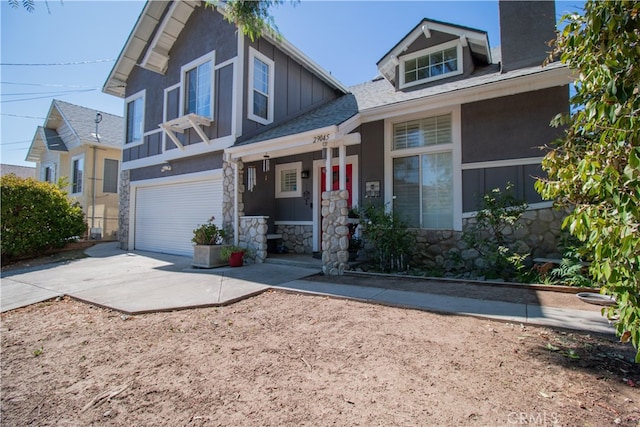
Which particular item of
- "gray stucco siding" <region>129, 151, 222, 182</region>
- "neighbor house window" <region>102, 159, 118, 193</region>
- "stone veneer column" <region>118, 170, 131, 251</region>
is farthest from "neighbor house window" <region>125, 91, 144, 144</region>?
"neighbor house window" <region>102, 159, 118, 193</region>

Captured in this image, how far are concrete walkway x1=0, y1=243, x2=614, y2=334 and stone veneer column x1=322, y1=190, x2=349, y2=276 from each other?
49 cm

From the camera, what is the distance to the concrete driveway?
15.8ft

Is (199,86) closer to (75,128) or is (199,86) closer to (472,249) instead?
(472,249)

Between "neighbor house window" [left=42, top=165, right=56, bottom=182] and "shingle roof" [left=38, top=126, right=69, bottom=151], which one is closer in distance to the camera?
"shingle roof" [left=38, top=126, right=69, bottom=151]

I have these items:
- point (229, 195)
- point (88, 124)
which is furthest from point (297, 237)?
point (88, 124)

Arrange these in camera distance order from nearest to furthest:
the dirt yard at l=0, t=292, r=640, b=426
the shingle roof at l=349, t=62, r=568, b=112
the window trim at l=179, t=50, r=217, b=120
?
the dirt yard at l=0, t=292, r=640, b=426, the shingle roof at l=349, t=62, r=568, b=112, the window trim at l=179, t=50, r=217, b=120

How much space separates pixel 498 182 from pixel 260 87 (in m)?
6.93

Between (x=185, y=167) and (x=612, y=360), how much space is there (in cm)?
1033

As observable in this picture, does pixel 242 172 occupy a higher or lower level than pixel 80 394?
higher

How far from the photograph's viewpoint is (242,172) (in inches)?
333

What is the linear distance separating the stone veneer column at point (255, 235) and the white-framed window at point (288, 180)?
170 cm

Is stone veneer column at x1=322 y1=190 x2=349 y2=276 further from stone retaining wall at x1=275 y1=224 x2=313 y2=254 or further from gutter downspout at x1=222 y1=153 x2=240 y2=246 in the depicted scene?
gutter downspout at x1=222 y1=153 x2=240 y2=246

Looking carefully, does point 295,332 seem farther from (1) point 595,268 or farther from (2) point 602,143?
(2) point 602,143

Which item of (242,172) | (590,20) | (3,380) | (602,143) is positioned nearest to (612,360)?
(602,143)
